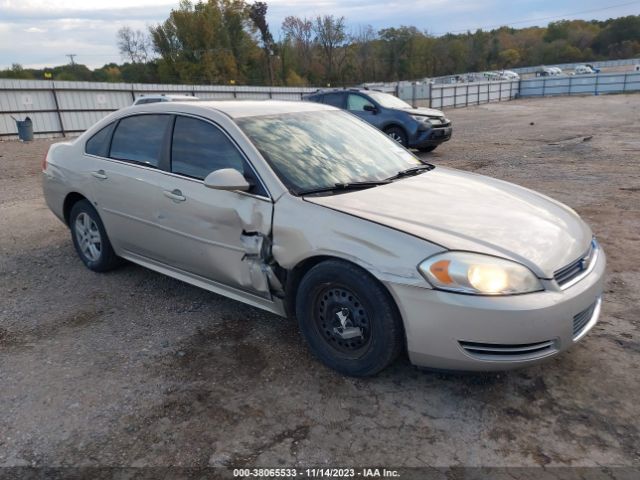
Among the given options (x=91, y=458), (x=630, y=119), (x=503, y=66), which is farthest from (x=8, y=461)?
(x=503, y=66)

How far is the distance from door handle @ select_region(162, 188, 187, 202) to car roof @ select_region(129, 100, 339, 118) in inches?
25.5

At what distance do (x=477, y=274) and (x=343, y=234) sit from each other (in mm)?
751

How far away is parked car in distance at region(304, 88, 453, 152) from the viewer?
11.9 m

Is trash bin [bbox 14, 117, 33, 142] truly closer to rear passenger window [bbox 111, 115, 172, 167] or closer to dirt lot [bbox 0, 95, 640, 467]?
dirt lot [bbox 0, 95, 640, 467]

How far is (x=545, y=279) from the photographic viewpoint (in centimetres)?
259

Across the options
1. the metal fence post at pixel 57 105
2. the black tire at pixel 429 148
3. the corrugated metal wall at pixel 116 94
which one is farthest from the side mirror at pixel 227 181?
the metal fence post at pixel 57 105

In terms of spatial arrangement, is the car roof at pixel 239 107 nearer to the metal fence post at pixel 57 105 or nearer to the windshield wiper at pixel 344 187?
the windshield wiper at pixel 344 187

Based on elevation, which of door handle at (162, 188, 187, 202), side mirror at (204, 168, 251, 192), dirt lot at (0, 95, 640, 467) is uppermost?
side mirror at (204, 168, 251, 192)

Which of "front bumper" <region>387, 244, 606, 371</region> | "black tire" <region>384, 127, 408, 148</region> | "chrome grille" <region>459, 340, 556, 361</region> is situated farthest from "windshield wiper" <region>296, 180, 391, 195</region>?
"black tire" <region>384, 127, 408, 148</region>

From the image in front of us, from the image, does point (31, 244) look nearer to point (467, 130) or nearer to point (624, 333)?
point (624, 333)

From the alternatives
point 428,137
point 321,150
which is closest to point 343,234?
point 321,150

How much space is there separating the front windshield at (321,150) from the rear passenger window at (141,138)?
2.61 ft

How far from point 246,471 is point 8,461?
118cm

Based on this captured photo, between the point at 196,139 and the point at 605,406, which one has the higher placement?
the point at 196,139
